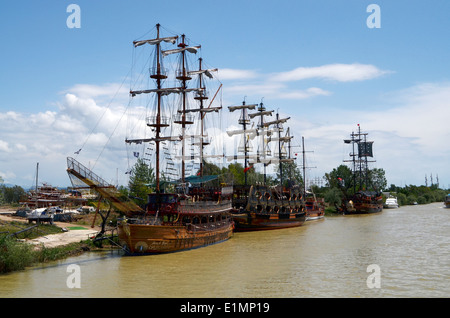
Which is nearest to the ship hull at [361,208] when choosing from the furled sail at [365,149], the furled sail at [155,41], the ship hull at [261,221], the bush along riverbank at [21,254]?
the furled sail at [365,149]

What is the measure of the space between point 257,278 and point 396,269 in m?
8.95

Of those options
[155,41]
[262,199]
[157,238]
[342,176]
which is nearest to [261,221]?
[262,199]

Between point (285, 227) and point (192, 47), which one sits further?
point (285, 227)

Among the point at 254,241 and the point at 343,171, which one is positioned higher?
the point at 343,171

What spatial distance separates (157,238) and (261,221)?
→ 23468 millimetres

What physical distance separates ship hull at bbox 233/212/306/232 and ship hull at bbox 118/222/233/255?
15620 millimetres

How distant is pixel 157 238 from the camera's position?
30.3 meters

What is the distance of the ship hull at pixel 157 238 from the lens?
Result: 29.2 metres

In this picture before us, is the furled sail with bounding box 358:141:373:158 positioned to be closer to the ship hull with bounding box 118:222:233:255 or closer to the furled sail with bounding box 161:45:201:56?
the furled sail with bounding box 161:45:201:56

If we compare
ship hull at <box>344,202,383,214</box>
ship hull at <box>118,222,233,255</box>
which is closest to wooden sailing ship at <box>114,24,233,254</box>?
ship hull at <box>118,222,233,255</box>

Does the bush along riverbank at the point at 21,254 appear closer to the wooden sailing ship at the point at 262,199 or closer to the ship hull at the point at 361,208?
the wooden sailing ship at the point at 262,199
